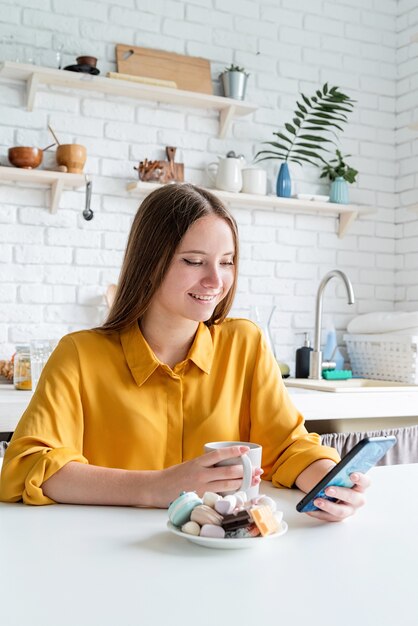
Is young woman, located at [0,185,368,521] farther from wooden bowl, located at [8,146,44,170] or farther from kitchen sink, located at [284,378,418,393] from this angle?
wooden bowl, located at [8,146,44,170]

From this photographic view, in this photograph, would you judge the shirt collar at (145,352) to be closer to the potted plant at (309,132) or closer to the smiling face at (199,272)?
the smiling face at (199,272)

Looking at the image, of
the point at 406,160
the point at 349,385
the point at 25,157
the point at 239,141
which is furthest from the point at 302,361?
the point at 25,157

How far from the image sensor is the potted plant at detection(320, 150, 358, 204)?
3656 mm

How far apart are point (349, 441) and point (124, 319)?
4.32 ft

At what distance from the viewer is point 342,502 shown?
3.80 ft

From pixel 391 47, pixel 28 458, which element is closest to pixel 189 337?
pixel 28 458

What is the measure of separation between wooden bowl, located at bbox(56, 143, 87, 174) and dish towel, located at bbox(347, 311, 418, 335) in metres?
1.44

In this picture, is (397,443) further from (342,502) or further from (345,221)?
(342,502)

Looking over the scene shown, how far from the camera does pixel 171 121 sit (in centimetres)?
339

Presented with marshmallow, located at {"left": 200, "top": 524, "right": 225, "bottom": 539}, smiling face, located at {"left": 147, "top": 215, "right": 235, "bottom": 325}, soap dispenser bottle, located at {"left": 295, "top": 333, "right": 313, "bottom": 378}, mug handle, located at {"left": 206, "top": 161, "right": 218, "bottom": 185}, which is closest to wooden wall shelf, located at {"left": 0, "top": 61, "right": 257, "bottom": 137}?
mug handle, located at {"left": 206, "top": 161, "right": 218, "bottom": 185}

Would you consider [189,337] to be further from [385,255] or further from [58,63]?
[385,255]

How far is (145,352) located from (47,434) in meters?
0.25

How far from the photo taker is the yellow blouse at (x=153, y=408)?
1.44m

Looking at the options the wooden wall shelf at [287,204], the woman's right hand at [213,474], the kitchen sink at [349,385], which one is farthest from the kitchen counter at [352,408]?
the woman's right hand at [213,474]
